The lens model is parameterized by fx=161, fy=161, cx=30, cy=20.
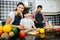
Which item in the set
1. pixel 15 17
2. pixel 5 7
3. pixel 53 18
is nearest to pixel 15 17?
pixel 15 17

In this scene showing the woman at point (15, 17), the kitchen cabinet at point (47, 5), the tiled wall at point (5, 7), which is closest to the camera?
the woman at point (15, 17)

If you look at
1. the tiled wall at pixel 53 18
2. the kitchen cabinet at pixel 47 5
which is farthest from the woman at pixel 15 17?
the tiled wall at pixel 53 18

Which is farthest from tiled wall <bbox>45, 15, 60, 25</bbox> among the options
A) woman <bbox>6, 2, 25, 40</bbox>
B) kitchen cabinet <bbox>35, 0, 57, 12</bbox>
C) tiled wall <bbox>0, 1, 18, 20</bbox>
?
woman <bbox>6, 2, 25, 40</bbox>

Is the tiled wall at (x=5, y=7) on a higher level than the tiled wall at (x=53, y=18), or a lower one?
higher

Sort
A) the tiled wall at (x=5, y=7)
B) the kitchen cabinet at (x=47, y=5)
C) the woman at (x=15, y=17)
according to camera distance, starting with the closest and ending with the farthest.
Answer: the woman at (x=15, y=17), the tiled wall at (x=5, y=7), the kitchen cabinet at (x=47, y=5)

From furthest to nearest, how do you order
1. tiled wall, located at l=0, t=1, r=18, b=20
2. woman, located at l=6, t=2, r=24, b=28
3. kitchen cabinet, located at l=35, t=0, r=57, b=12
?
kitchen cabinet, located at l=35, t=0, r=57, b=12, tiled wall, located at l=0, t=1, r=18, b=20, woman, located at l=6, t=2, r=24, b=28

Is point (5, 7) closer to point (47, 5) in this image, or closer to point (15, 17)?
point (47, 5)

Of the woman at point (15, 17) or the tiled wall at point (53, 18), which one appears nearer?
the woman at point (15, 17)

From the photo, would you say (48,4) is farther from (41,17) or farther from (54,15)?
(41,17)

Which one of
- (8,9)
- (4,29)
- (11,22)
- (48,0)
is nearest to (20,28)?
(4,29)

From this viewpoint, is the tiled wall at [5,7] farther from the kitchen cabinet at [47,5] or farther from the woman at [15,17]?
the woman at [15,17]

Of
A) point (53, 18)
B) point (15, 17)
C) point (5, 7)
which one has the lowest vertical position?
point (53, 18)

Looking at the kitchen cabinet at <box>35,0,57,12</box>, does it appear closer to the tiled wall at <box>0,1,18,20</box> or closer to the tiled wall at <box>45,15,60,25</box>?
the tiled wall at <box>45,15,60,25</box>

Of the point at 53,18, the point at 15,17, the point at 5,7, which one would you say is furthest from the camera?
the point at 53,18
